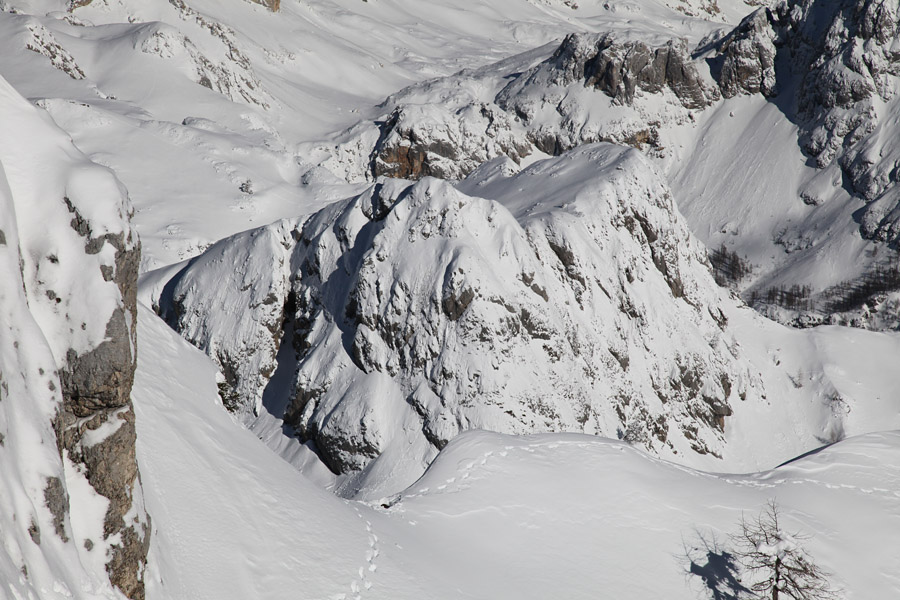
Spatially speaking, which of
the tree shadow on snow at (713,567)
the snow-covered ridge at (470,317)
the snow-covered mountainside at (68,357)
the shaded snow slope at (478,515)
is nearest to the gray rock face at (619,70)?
the snow-covered ridge at (470,317)

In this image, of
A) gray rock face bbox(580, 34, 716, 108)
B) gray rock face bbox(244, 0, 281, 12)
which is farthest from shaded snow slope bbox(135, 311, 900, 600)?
gray rock face bbox(244, 0, 281, 12)

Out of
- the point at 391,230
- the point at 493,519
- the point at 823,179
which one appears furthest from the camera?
the point at 823,179

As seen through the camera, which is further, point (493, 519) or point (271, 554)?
point (493, 519)

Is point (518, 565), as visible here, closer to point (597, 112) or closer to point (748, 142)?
point (597, 112)

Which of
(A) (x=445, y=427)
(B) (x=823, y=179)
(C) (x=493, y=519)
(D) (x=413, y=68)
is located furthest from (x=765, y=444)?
(D) (x=413, y=68)

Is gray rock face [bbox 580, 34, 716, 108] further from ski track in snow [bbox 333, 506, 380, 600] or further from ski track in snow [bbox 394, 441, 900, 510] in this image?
ski track in snow [bbox 333, 506, 380, 600]
